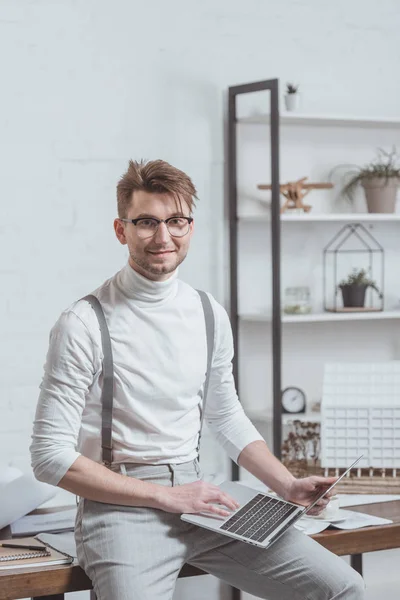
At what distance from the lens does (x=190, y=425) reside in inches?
81.3

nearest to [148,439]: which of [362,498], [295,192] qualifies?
[362,498]

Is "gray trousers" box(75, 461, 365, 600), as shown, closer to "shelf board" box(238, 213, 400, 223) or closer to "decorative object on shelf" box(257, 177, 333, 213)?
"shelf board" box(238, 213, 400, 223)

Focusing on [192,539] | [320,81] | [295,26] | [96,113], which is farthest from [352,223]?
[192,539]

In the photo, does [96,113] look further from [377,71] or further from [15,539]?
[15,539]

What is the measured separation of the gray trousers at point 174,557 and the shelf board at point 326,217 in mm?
1981

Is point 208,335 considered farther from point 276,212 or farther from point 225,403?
point 276,212

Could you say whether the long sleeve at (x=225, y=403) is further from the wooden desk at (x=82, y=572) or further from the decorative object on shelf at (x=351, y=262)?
the decorative object on shelf at (x=351, y=262)

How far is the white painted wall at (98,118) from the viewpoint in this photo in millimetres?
3646

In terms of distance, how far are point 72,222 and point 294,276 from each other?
1.02 meters

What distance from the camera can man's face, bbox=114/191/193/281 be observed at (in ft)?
6.50

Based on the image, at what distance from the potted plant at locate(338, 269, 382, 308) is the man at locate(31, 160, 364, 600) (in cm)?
201

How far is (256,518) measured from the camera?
1957 mm

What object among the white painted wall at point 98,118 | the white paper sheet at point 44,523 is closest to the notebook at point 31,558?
the white paper sheet at point 44,523

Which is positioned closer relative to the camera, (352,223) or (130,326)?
(130,326)
